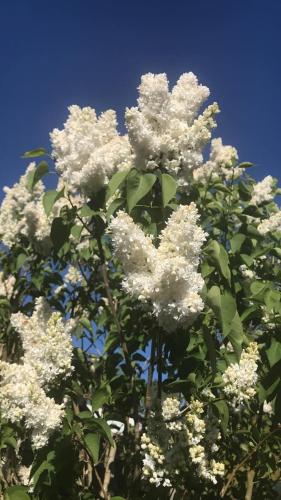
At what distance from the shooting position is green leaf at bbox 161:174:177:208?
234cm

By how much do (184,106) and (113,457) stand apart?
6.88 ft

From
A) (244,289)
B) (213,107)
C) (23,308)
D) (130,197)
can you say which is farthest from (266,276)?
(23,308)

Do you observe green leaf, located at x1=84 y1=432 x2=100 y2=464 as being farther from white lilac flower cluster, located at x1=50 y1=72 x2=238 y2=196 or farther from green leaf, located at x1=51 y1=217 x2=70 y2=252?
white lilac flower cluster, located at x1=50 y1=72 x2=238 y2=196

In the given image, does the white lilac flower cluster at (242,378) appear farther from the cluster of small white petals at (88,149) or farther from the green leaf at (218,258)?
the cluster of small white petals at (88,149)

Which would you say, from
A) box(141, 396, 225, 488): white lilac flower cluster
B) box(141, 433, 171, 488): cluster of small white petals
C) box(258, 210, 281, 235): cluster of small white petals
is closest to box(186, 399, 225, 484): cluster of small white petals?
box(141, 396, 225, 488): white lilac flower cluster

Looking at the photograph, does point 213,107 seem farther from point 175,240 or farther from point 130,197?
point 175,240

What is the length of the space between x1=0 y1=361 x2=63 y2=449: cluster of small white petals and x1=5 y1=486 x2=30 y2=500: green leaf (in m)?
0.32

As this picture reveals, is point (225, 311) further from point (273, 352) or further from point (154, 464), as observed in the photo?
point (154, 464)

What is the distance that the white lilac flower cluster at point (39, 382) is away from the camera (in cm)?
222

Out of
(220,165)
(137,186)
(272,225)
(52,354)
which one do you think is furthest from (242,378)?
(220,165)

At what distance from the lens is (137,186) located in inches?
95.6

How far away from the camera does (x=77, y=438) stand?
7.75 feet

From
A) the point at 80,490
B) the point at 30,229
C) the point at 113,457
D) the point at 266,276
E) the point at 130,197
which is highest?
the point at 30,229

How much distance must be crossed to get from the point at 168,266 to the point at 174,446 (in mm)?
772
